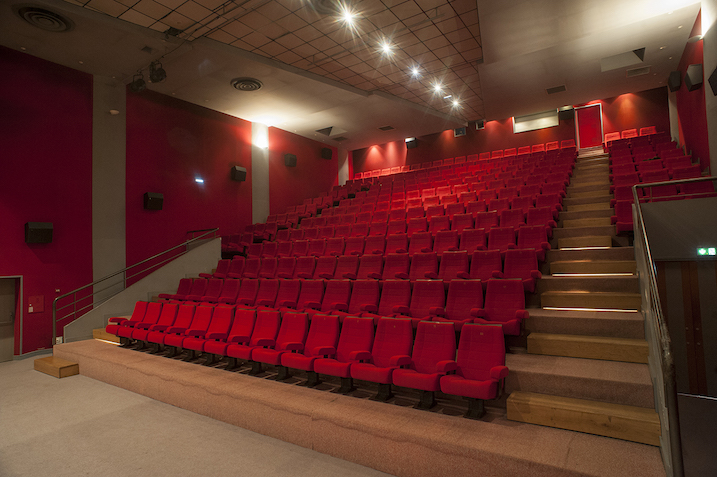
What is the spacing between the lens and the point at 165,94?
576 centimetres

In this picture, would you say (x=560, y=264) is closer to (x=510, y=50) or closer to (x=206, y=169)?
(x=510, y=50)

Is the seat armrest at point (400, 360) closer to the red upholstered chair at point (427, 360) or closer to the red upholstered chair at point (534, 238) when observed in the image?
the red upholstered chair at point (427, 360)

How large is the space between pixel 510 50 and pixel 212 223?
15.6 feet

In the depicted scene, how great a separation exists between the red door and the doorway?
28.0 feet

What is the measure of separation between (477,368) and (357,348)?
2.20ft

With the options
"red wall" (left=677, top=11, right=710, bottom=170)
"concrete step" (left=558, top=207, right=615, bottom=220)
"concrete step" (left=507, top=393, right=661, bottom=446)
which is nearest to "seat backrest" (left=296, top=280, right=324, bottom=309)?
"concrete step" (left=507, top=393, right=661, bottom=446)

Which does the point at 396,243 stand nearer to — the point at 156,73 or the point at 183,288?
the point at 183,288

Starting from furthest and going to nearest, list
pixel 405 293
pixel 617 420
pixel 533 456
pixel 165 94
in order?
1. pixel 165 94
2. pixel 405 293
3. pixel 617 420
4. pixel 533 456

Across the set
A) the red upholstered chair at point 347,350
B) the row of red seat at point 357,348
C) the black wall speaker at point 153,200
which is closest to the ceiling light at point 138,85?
the black wall speaker at point 153,200

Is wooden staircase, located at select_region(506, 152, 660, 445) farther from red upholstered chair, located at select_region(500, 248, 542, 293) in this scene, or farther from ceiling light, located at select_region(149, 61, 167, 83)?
ceiling light, located at select_region(149, 61, 167, 83)

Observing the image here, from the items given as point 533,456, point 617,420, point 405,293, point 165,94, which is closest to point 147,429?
point 405,293

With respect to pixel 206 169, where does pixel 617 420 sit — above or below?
below

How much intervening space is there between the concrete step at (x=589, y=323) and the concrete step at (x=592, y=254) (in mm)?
717

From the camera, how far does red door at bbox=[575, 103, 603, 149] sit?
7.40m
